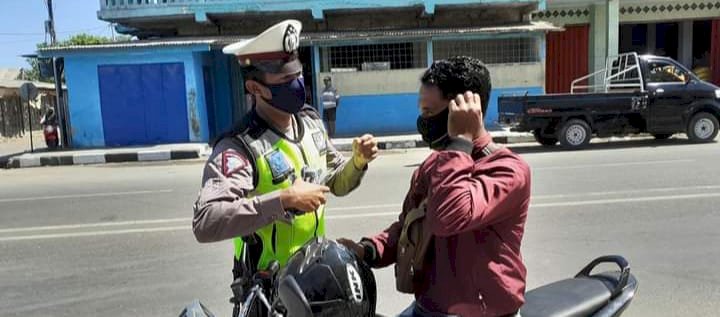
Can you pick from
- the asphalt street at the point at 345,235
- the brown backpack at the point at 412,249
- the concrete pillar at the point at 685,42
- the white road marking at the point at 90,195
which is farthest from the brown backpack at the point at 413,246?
the concrete pillar at the point at 685,42

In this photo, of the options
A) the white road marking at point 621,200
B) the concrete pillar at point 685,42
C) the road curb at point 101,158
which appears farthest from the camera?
the concrete pillar at point 685,42

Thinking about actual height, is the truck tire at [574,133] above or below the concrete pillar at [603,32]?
below

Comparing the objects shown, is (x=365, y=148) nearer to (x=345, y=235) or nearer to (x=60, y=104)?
(x=345, y=235)

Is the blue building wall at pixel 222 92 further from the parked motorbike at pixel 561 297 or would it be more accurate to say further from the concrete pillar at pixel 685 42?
the parked motorbike at pixel 561 297

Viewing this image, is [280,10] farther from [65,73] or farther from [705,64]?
[705,64]

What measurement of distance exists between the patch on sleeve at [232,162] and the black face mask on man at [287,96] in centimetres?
20

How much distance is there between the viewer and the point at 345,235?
6.24m

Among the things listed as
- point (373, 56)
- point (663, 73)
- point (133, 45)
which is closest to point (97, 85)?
point (133, 45)

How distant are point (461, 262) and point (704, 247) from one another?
4594 mm

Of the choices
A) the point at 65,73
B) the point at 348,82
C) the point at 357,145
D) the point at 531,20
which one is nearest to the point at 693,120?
the point at 531,20

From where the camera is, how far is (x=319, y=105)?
1722 cm

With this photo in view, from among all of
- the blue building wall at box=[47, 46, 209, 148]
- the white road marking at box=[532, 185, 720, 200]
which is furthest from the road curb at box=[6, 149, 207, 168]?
the white road marking at box=[532, 185, 720, 200]

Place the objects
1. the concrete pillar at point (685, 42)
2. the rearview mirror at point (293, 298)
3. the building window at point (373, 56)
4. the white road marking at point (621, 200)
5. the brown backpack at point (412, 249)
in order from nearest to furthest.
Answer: the rearview mirror at point (293, 298)
the brown backpack at point (412, 249)
the white road marking at point (621, 200)
the building window at point (373, 56)
the concrete pillar at point (685, 42)

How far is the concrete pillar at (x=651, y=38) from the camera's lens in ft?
72.7
